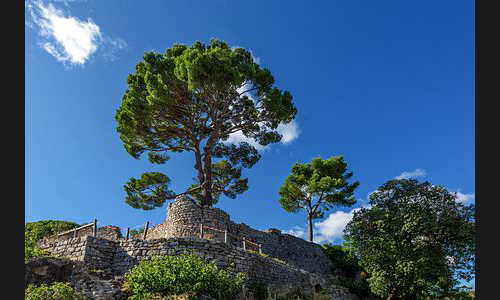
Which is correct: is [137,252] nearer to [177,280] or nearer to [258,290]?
[177,280]

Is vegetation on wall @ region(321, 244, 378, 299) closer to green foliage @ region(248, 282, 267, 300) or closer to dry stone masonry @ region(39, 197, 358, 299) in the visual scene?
dry stone masonry @ region(39, 197, 358, 299)

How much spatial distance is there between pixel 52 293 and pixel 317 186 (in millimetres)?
23428

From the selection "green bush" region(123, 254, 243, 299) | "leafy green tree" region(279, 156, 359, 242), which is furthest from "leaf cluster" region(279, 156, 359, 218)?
"green bush" region(123, 254, 243, 299)

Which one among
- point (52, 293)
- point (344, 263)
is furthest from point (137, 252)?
point (344, 263)

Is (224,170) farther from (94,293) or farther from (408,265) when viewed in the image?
(94,293)

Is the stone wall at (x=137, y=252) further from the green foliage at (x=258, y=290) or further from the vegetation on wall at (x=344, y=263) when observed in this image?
the vegetation on wall at (x=344, y=263)

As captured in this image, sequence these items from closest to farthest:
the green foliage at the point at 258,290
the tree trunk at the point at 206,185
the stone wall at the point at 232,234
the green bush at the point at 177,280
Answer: the green bush at the point at 177,280, the green foliage at the point at 258,290, the stone wall at the point at 232,234, the tree trunk at the point at 206,185

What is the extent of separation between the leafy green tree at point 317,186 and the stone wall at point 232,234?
476 centimetres

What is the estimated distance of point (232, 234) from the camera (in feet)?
65.2

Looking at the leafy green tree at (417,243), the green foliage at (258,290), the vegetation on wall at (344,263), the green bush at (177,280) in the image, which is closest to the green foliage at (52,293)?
the green bush at (177,280)

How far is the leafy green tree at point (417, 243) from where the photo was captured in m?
16.1

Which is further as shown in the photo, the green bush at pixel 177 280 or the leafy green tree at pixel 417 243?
the leafy green tree at pixel 417 243

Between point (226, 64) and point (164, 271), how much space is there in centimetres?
1282
